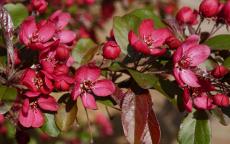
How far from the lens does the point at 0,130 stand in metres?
3.05

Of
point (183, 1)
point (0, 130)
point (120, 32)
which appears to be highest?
point (120, 32)

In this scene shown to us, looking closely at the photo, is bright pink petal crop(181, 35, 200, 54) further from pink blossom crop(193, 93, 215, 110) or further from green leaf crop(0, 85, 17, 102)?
green leaf crop(0, 85, 17, 102)

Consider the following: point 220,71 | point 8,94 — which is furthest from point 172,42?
point 8,94

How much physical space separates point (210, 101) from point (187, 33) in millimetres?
296

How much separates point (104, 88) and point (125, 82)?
120mm

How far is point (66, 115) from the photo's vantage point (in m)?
1.32

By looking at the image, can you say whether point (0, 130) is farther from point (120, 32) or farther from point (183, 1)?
point (183, 1)

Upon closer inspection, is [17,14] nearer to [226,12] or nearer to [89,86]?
[89,86]

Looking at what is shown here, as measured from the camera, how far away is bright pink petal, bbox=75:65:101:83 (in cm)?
129

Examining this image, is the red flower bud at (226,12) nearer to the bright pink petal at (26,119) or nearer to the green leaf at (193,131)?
the green leaf at (193,131)

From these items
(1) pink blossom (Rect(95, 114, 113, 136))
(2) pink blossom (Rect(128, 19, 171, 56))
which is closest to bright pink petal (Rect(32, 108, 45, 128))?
(2) pink blossom (Rect(128, 19, 171, 56))

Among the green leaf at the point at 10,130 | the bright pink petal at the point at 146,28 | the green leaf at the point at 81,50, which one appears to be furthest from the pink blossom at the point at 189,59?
the green leaf at the point at 10,130

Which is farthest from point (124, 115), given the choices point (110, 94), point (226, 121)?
point (226, 121)

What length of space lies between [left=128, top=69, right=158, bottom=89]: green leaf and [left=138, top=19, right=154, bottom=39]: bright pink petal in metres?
0.13
